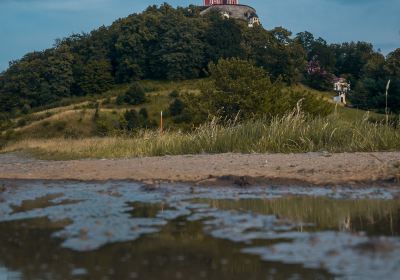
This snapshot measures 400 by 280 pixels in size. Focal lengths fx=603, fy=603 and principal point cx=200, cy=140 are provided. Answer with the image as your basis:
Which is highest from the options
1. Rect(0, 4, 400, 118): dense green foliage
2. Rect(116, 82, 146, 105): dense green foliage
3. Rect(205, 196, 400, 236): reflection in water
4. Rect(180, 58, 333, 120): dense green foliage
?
Rect(0, 4, 400, 118): dense green foliage

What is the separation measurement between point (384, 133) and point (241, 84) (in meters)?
20.4

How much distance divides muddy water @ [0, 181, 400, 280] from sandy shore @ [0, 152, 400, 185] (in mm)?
968

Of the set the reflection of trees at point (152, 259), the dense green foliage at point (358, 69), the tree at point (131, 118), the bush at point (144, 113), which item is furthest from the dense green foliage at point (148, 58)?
the reflection of trees at point (152, 259)

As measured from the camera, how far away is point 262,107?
97.7ft

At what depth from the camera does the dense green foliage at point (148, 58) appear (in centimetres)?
8281

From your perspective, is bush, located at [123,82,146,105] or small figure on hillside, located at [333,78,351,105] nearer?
small figure on hillside, located at [333,78,351,105]

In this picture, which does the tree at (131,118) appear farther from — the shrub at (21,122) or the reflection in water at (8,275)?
the reflection in water at (8,275)

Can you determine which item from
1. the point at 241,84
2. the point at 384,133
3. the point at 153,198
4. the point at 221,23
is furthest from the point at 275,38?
the point at 153,198

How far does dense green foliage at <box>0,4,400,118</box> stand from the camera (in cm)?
8281

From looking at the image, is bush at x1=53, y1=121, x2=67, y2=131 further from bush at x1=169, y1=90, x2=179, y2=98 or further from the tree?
bush at x1=169, y1=90, x2=179, y2=98

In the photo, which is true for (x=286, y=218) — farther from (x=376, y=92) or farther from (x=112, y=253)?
(x=376, y=92)

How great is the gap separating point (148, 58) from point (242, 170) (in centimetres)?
7931

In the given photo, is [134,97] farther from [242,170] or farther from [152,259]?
[152,259]

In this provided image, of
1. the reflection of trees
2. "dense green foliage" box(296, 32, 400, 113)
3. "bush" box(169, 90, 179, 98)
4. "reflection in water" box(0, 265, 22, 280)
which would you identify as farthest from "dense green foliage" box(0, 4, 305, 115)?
"reflection in water" box(0, 265, 22, 280)
